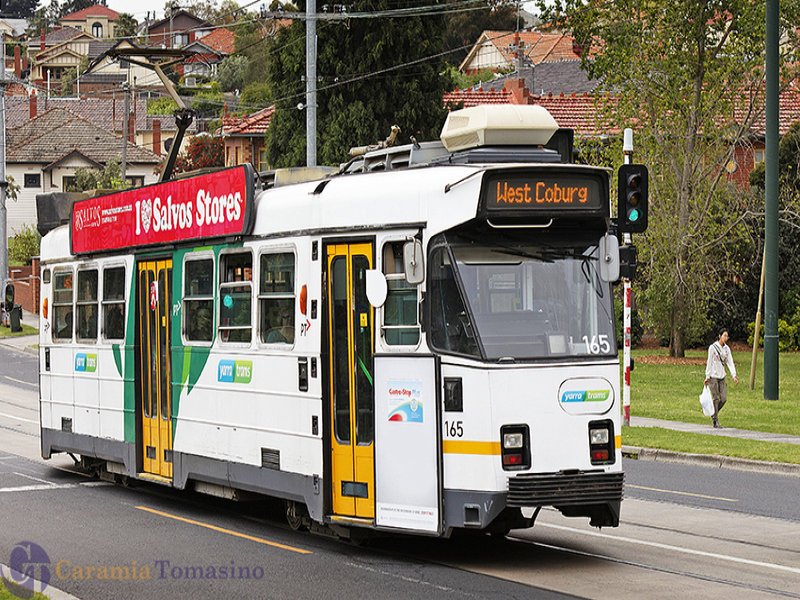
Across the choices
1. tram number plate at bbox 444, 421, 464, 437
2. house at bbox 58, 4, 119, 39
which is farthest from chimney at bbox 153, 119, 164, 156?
tram number plate at bbox 444, 421, 464, 437

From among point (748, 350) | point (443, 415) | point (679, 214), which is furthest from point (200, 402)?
point (748, 350)

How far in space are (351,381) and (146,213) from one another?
17.0 feet

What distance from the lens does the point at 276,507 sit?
650 inches

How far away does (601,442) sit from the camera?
1216 cm

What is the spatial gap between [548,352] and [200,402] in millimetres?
4947

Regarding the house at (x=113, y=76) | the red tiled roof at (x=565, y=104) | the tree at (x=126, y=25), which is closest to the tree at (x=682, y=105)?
the red tiled roof at (x=565, y=104)

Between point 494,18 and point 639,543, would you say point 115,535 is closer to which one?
point 639,543

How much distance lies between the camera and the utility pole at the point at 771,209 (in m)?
29.2

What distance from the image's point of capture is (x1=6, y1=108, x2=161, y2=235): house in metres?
96.6

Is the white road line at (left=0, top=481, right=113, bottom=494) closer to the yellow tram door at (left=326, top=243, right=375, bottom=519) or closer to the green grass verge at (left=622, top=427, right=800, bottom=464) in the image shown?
the yellow tram door at (left=326, top=243, right=375, bottom=519)

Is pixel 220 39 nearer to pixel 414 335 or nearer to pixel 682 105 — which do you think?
pixel 682 105

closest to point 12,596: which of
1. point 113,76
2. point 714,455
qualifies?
point 714,455

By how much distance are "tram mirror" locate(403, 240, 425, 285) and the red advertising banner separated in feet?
9.70

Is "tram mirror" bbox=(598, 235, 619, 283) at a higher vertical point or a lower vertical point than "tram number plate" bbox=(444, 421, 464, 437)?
higher
